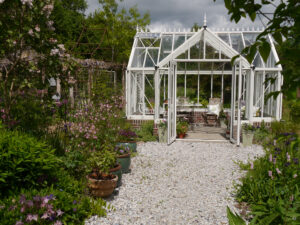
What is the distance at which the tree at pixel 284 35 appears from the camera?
0.82 metres

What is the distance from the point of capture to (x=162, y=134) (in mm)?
8508

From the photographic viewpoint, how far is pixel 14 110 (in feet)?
15.5

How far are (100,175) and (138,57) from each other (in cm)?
697

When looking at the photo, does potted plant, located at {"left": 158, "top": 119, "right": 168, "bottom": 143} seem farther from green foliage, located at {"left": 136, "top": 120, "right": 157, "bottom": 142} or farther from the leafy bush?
the leafy bush

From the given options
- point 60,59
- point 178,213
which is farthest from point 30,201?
point 60,59

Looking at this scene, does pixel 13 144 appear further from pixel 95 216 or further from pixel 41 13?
pixel 41 13

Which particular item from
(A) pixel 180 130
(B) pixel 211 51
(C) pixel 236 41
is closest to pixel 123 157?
(A) pixel 180 130

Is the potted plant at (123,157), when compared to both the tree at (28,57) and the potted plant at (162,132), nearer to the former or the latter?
the tree at (28,57)

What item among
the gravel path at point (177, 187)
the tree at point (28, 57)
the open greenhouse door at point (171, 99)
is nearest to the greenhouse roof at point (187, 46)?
the open greenhouse door at point (171, 99)

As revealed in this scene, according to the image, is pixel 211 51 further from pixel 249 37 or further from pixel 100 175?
pixel 100 175

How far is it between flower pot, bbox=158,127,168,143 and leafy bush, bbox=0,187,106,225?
5.19m

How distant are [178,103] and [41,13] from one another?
8.22 m

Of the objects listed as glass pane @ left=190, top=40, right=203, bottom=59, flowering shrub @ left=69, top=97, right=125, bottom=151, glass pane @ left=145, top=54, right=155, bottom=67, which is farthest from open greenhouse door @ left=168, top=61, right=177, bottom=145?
flowering shrub @ left=69, top=97, right=125, bottom=151

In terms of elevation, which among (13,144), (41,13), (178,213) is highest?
(41,13)
